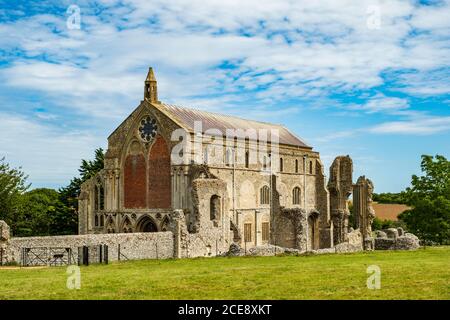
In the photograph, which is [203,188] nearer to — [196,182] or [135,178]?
[196,182]

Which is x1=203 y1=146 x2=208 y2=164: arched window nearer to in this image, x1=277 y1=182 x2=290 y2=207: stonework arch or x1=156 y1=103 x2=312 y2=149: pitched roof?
x1=156 y1=103 x2=312 y2=149: pitched roof

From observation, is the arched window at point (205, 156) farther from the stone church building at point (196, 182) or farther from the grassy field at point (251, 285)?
the grassy field at point (251, 285)

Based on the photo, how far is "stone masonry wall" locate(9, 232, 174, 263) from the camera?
123ft

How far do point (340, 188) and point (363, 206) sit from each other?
3517 millimetres

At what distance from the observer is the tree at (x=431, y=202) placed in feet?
197

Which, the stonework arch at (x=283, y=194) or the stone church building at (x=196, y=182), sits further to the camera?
the stonework arch at (x=283, y=194)

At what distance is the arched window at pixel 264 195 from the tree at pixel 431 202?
1309 cm

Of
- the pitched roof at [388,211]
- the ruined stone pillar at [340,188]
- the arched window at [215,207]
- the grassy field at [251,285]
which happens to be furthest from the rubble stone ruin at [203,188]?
the pitched roof at [388,211]

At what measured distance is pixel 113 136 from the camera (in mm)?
60719

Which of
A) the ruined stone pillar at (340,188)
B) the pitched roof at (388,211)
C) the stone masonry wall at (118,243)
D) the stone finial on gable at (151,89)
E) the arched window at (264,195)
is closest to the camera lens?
the stone masonry wall at (118,243)

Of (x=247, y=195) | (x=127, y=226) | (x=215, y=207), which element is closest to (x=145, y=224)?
(x=127, y=226)

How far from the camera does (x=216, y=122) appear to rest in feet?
205
